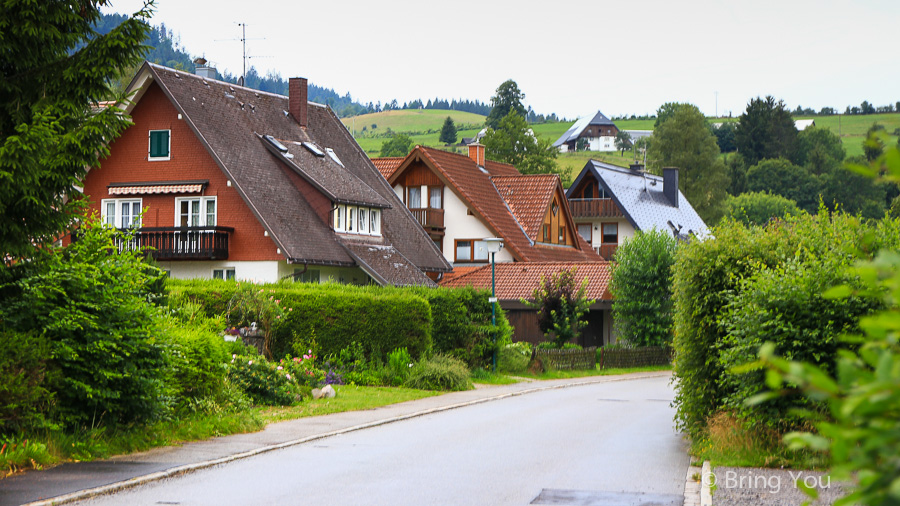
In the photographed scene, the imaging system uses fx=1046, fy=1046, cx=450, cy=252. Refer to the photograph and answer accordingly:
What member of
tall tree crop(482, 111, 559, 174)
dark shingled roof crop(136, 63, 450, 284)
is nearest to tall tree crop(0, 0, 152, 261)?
dark shingled roof crop(136, 63, 450, 284)

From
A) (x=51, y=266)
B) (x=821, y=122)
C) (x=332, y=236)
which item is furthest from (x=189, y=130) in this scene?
(x=821, y=122)

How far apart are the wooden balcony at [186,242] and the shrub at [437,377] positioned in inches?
534

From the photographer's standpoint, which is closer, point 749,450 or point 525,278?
point 749,450

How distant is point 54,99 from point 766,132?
395 ft

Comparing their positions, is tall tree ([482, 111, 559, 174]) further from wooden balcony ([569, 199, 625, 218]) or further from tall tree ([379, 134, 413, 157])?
tall tree ([379, 134, 413, 157])

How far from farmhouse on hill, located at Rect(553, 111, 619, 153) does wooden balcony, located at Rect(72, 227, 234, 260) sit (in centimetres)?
14954

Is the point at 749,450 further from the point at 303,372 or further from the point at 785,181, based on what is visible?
the point at 785,181

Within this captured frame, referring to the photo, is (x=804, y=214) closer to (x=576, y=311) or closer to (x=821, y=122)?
(x=576, y=311)

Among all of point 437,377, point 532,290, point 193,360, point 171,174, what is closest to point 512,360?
point 437,377

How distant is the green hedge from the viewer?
12.2 metres

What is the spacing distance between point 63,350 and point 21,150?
8.41 feet

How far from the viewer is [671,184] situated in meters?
75.2

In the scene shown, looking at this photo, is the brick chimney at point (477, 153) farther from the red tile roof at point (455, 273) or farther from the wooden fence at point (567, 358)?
the wooden fence at point (567, 358)

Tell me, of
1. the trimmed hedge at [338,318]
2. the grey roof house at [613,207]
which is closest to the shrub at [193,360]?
the trimmed hedge at [338,318]
